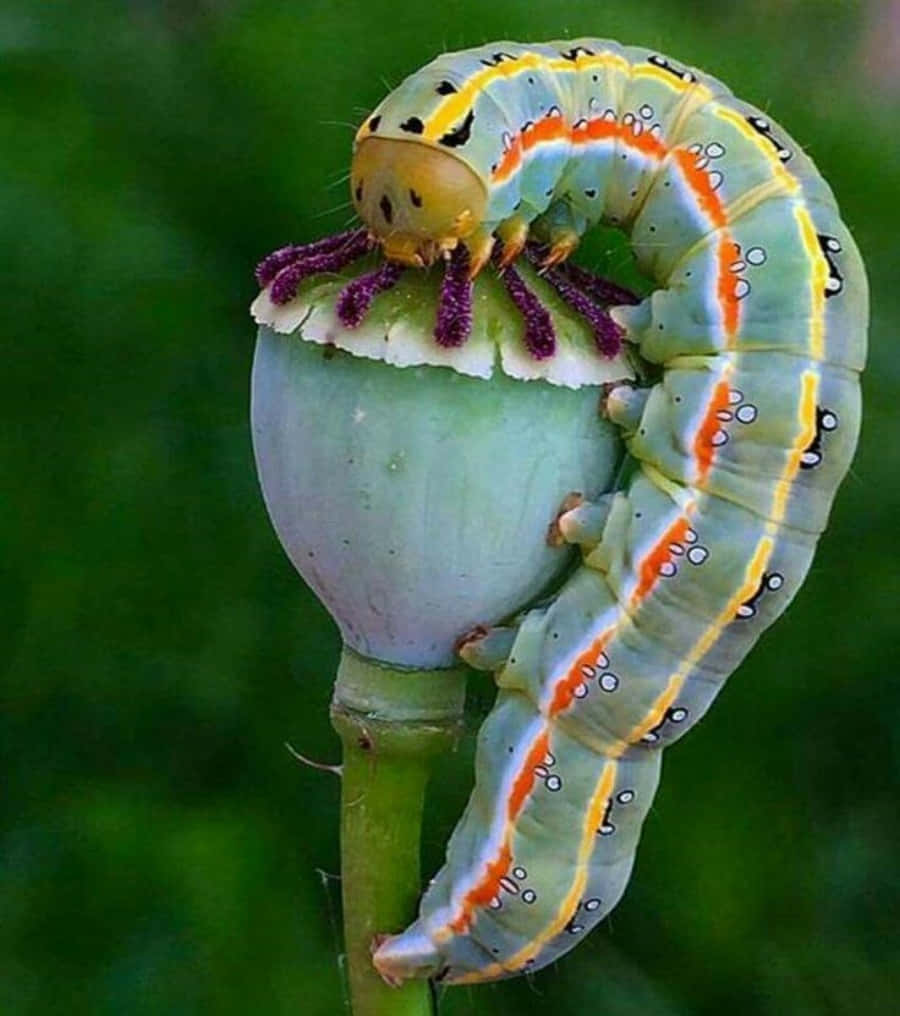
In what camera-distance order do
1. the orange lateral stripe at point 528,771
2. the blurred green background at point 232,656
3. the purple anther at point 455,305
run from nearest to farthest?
1. the purple anther at point 455,305
2. the orange lateral stripe at point 528,771
3. the blurred green background at point 232,656

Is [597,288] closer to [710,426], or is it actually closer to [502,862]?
Answer: [710,426]

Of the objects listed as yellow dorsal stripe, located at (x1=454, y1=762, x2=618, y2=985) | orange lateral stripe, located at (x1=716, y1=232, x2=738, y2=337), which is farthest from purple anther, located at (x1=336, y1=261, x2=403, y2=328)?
yellow dorsal stripe, located at (x1=454, y1=762, x2=618, y2=985)

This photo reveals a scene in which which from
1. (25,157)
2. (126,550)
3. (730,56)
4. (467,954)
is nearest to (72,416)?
(126,550)

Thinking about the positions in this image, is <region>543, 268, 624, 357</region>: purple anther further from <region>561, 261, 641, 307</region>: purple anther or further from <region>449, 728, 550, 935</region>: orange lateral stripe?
<region>449, 728, 550, 935</region>: orange lateral stripe

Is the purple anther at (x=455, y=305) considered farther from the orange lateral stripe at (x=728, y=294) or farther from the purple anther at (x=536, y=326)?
the orange lateral stripe at (x=728, y=294)

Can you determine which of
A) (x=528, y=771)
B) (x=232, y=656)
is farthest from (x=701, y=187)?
(x=232, y=656)

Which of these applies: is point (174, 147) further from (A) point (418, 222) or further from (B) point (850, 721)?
(A) point (418, 222)

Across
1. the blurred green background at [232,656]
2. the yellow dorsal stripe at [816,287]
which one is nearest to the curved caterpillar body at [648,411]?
the yellow dorsal stripe at [816,287]

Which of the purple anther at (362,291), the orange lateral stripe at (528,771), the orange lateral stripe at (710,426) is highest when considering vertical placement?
the purple anther at (362,291)
